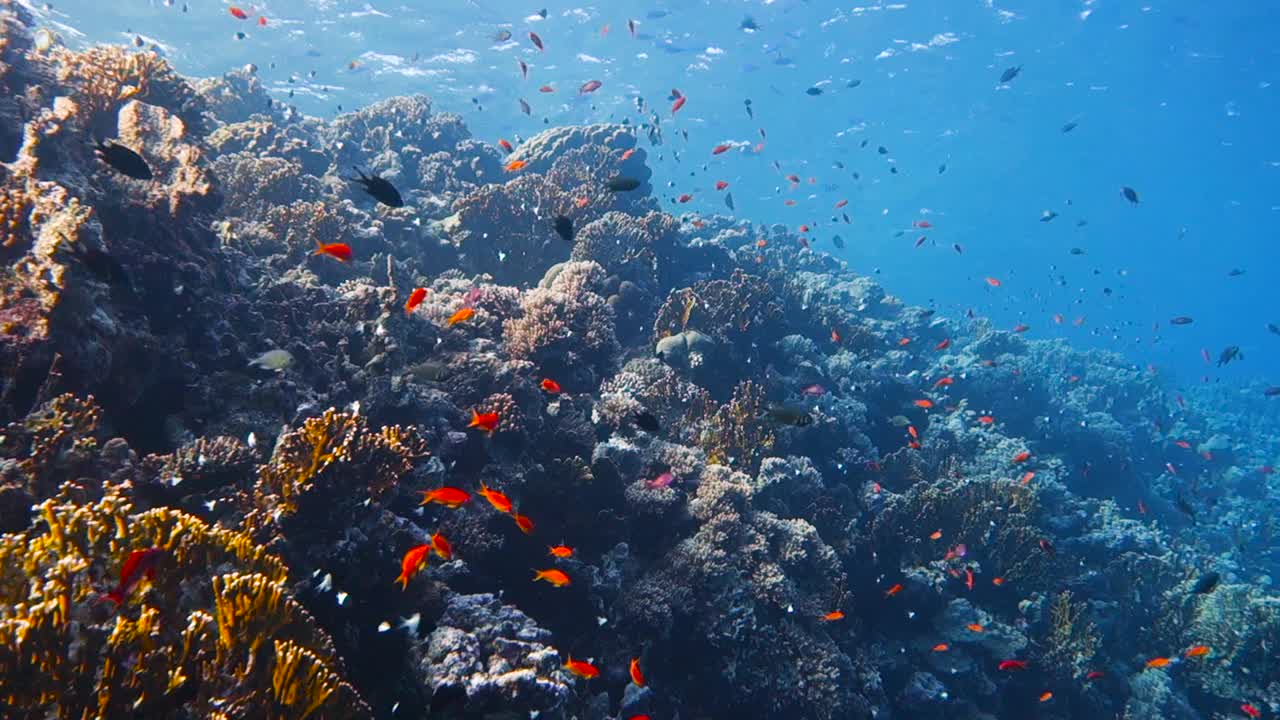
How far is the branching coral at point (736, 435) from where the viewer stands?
9.38 metres

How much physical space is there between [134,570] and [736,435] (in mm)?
7816

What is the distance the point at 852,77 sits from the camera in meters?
41.1

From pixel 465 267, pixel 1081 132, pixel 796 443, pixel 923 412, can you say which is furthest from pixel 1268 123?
pixel 465 267

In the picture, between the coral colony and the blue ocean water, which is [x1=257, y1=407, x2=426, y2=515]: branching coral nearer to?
the coral colony

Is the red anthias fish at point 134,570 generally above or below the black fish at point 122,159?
below

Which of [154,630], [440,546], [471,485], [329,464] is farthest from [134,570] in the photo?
[471,485]

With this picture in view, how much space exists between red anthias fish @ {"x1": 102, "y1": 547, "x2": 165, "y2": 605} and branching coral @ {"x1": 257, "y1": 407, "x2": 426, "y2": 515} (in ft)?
3.90

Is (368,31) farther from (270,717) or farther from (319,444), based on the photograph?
(270,717)

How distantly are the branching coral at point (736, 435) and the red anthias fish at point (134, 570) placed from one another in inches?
280

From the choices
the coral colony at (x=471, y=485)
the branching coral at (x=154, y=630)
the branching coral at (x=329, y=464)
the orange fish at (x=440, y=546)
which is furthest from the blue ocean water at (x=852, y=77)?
the branching coral at (x=154, y=630)

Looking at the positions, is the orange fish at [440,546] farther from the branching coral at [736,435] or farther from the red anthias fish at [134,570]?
the branching coral at [736,435]

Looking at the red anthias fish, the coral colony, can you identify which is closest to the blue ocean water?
the coral colony

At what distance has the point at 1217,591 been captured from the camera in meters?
10.9

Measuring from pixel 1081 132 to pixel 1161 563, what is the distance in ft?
186
